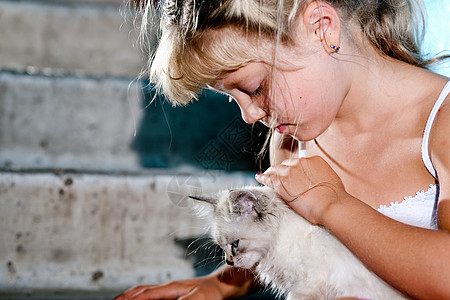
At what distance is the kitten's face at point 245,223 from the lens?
3.02 ft

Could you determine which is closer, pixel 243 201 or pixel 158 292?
pixel 243 201

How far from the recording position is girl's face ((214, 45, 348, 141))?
83 cm

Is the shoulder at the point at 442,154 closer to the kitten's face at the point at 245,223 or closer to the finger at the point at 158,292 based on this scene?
the kitten's face at the point at 245,223

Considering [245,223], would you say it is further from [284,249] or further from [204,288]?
[204,288]

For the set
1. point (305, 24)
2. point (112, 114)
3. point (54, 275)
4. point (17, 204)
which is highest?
point (305, 24)

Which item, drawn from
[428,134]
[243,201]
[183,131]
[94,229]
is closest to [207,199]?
[243,201]

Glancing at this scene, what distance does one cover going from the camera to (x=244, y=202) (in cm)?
92

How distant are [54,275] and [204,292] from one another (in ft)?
2.15

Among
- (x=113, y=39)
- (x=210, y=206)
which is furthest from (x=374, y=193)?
(x=113, y=39)

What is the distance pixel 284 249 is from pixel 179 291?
1.23 feet

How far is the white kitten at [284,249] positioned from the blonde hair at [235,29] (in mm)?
264

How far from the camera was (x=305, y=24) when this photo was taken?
834 mm

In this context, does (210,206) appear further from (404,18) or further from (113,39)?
(113,39)

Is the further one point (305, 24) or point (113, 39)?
point (113, 39)
